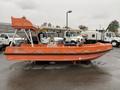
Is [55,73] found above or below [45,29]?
below

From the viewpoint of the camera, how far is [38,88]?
251 inches

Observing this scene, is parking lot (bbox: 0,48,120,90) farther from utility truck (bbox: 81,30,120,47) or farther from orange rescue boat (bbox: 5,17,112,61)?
utility truck (bbox: 81,30,120,47)

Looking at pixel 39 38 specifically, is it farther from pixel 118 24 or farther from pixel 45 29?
pixel 118 24

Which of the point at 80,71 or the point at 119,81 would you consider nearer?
the point at 119,81

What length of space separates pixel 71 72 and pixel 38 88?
2671mm

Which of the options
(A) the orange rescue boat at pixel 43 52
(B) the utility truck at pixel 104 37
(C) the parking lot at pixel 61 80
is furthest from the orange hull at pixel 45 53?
(B) the utility truck at pixel 104 37

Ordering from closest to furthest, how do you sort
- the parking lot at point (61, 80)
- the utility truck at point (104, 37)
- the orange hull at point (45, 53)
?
the parking lot at point (61, 80)
the orange hull at point (45, 53)
the utility truck at point (104, 37)

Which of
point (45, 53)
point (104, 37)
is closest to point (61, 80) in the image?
point (45, 53)

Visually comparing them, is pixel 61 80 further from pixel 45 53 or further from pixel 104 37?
pixel 104 37

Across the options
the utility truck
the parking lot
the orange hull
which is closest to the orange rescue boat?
the orange hull

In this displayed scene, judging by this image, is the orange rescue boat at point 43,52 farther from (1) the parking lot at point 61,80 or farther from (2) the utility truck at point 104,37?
(2) the utility truck at point 104,37

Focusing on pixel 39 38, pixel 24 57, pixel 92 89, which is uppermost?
pixel 39 38

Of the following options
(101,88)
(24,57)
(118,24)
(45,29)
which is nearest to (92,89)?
(101,88)

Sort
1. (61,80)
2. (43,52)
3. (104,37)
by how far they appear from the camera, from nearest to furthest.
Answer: (61,80)
(43,52)
(104,37)
